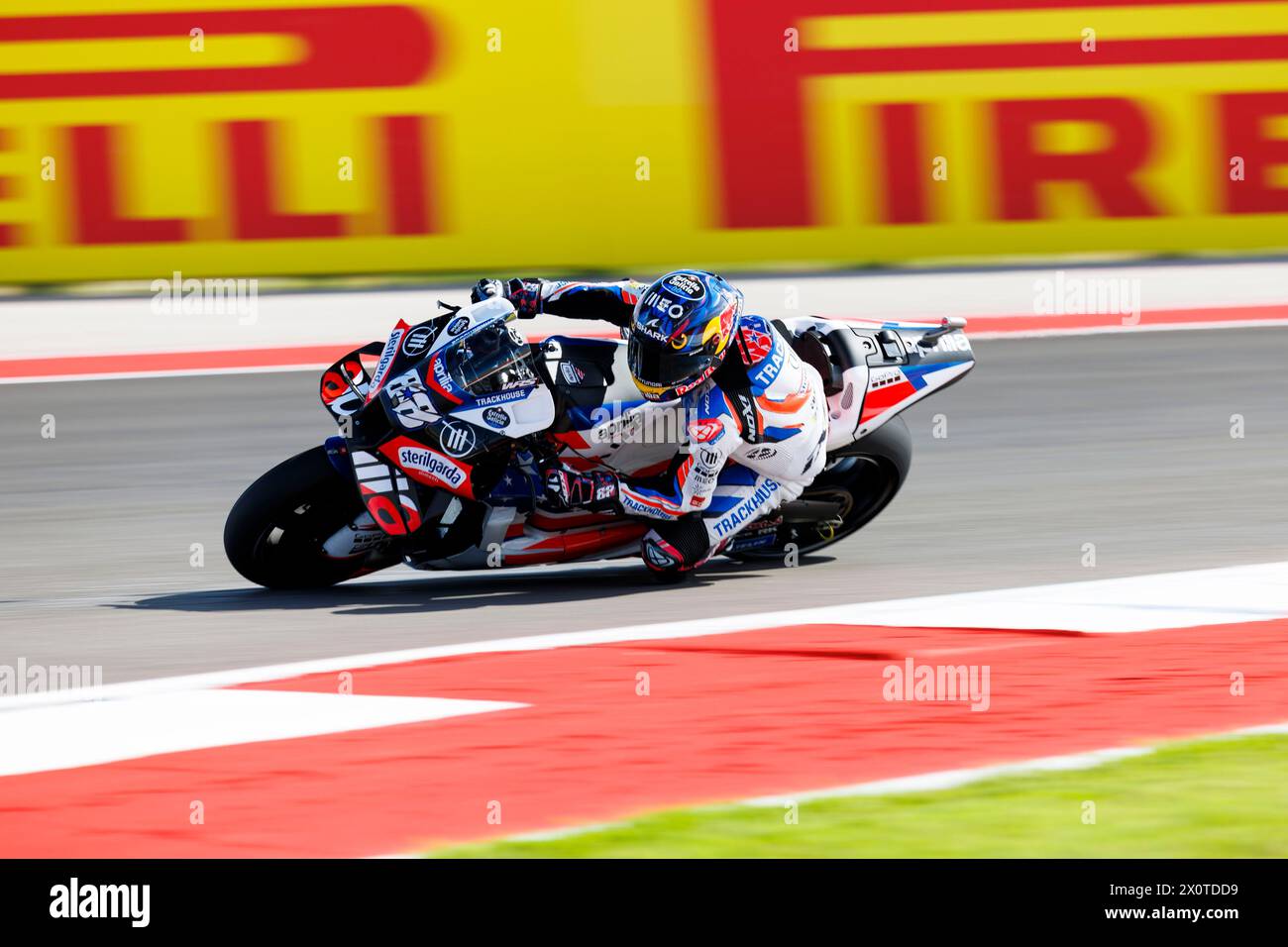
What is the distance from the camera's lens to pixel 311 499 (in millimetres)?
7965

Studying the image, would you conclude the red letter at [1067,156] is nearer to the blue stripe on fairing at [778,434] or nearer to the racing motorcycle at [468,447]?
the racing motorcycle at [468,447]

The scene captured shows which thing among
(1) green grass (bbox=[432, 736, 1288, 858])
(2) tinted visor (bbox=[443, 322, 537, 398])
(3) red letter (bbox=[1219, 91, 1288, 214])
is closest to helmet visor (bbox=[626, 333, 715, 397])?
(2) tinted visor (bbox=[443, 322, 537, 398])

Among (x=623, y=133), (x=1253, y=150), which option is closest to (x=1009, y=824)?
(x=623, y=133)

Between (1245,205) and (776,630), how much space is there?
12605 mm

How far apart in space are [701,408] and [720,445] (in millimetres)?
175

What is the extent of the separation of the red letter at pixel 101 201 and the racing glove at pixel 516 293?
932cm

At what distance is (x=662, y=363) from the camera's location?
7848mm

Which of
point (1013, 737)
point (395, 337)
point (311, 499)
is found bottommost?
point (1013, 737)

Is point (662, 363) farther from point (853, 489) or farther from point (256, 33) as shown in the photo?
point (256, 33)

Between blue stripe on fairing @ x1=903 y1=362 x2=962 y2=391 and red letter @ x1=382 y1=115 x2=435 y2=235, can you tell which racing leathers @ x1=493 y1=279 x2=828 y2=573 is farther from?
red letter @ x1=382 y1=115 x2=435 y2=235

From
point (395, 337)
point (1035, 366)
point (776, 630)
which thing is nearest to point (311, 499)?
point (395, 337)

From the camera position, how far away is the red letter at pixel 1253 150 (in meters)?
18.4

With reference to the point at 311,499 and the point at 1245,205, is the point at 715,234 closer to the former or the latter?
the point at 1245,205

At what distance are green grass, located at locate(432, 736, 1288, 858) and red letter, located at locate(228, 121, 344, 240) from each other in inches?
502
